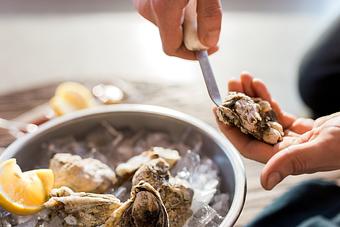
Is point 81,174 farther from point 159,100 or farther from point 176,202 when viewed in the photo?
point 159,100

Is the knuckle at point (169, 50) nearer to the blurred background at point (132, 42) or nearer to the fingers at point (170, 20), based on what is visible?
the fingers at point (170, 20)

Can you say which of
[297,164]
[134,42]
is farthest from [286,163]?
[134,42]

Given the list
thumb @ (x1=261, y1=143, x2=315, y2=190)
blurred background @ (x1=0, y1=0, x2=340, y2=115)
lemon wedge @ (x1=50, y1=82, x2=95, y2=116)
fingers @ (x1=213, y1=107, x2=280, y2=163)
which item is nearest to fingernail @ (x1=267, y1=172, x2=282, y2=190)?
thumb @ (x1=261, y1=143, x2=315, y2=190)

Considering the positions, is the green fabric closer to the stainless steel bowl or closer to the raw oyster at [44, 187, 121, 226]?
the stainless steel bowl

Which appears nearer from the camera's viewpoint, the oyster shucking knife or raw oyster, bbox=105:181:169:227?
raw oyster, bbox=105:181:169:227

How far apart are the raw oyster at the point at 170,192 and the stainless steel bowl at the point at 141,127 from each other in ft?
0.25

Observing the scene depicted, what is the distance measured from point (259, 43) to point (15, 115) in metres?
1.35

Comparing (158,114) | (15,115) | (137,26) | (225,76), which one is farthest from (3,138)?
(137,26)

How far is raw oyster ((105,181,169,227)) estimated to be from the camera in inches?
28.3

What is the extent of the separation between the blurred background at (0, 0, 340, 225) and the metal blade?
601 millimetres

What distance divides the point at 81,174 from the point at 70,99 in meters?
0.34

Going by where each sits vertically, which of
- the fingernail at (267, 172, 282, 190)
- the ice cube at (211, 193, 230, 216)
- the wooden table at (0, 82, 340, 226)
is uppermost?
the fingernail at (267, 172, 282, 190)

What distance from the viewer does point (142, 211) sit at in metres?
0.72

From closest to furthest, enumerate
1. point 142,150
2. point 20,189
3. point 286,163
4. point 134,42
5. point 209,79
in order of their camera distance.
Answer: point 286,163, point 20,189, point 209,79, point 142,150, point 134,42
